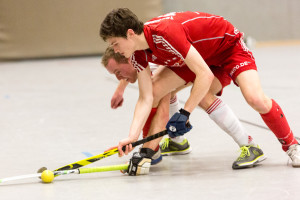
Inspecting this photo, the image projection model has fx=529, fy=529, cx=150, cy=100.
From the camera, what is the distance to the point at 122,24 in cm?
254

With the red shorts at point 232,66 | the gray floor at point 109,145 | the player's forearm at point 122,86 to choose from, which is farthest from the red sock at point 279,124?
the player's forearm at point 122,86

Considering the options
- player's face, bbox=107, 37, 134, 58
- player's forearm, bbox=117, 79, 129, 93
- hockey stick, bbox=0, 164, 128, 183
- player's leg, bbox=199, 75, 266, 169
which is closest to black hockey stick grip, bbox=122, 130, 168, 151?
hockey stick, bbox=0, 164, 128, 183

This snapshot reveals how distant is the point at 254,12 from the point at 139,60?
24.0ft

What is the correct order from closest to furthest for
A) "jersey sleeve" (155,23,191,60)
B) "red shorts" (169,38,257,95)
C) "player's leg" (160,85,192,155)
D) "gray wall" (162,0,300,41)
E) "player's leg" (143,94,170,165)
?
"jersey sleeve" (155,23,191,60)
"red shorts" (169,38,257,95)
"player's leg" (143,94,170,165)
"player's leg" (160,85,192,155)
"gray wall" (162,0,300,41)

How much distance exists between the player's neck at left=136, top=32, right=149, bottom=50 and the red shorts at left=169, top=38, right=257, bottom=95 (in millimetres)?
319

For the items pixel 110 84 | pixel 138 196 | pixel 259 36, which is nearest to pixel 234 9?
pixel 259 36

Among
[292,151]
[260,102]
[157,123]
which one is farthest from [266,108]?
[157,123]

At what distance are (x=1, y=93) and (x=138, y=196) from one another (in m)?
3.80

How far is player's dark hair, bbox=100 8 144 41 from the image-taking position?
253 cm

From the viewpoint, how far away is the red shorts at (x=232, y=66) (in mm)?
2730

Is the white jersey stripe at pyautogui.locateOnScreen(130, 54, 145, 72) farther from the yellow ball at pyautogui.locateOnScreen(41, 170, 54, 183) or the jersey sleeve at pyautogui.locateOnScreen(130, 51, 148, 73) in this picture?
the yellow ball at pyautogui.locateOnScreen(41, 170, 54, 183)

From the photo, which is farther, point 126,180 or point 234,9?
point 234,9

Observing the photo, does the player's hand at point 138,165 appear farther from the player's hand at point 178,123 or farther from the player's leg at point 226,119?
the player's leg at point 226,119

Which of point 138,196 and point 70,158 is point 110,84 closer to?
point 70,158
